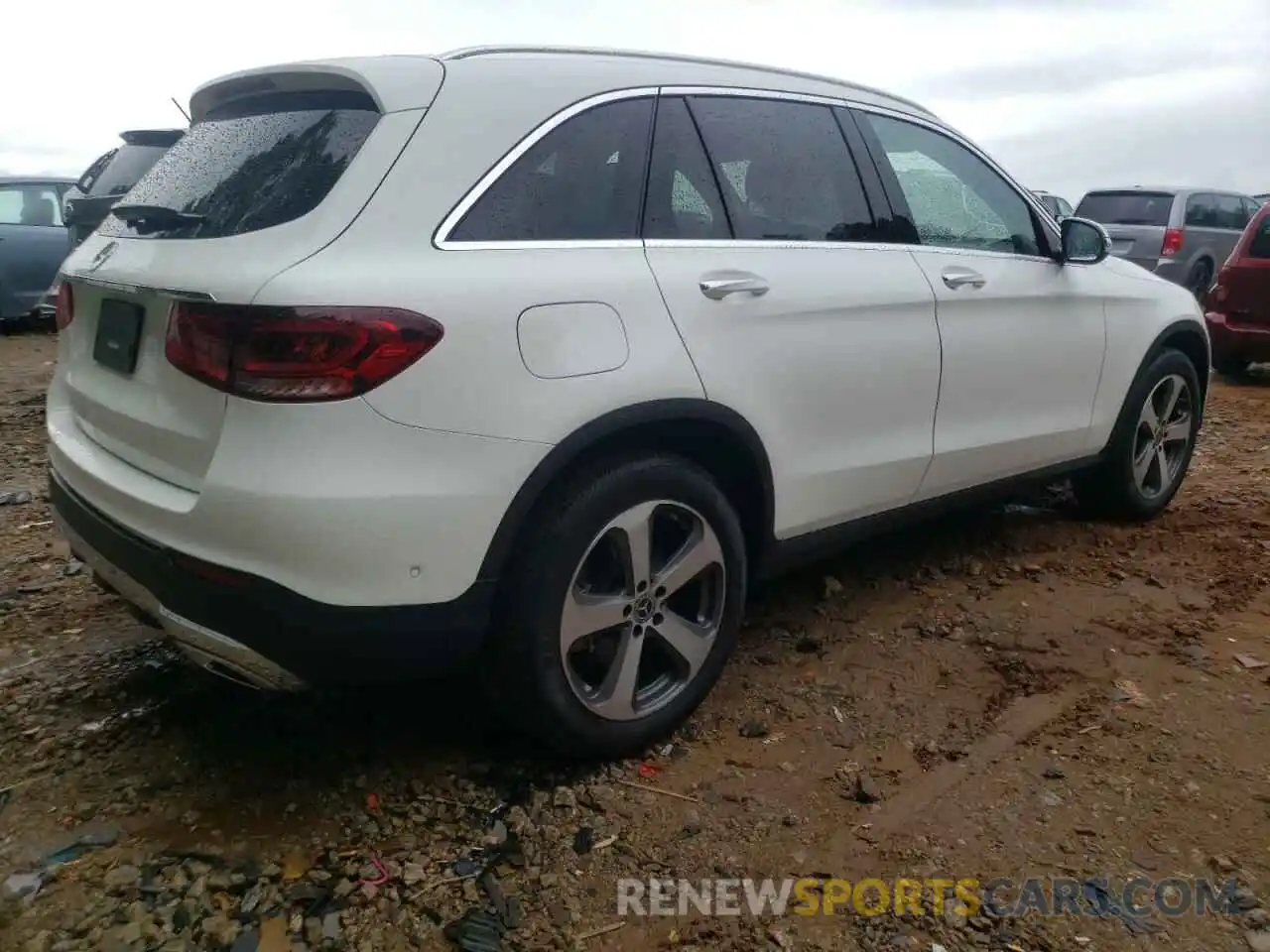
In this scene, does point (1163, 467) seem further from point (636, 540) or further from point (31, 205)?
point (31, 205)

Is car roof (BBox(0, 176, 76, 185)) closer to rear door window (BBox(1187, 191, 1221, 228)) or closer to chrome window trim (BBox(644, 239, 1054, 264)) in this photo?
chrome window trim (BBox(644, 239, 1054, 264))

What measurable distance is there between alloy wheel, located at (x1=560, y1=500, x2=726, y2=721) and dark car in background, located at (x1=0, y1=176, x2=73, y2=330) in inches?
366

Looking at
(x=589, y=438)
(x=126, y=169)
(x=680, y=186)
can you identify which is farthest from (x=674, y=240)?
(x=126, y=169)

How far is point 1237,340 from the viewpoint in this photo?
870 centimetres

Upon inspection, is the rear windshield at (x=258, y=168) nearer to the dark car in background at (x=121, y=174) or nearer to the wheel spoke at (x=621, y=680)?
the wheel spoke at (x=621, y=680)

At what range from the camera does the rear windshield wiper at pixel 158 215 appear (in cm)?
247

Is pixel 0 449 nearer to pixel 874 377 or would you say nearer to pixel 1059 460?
pixel 874 377

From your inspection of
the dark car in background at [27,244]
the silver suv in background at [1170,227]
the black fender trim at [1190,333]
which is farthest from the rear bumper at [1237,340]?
the dark car in background at [27,244]

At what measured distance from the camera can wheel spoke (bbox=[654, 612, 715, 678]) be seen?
9.09 feet

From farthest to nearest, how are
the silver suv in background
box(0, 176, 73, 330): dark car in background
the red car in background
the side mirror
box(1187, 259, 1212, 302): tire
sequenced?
box(1187, 259, 1212, 302): tire, the silver suv in background, box(0, 176, 73, 330): dark car in background, the red car in background, the side mirror

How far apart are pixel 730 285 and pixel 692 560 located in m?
0.71

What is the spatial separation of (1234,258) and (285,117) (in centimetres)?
847

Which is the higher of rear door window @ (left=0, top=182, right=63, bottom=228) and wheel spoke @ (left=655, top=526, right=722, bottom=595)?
wheel spoke @ (left=655, top=526, right=722, bottom=595)

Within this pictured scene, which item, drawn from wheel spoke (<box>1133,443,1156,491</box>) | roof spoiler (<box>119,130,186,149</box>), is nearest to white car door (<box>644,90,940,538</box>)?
wheel spoke (<box>1133,443,1156,491</box>)
